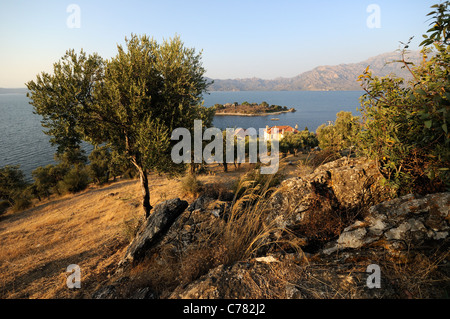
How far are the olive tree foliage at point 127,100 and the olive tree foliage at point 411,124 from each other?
7359mm

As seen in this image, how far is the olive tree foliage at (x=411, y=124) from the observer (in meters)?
3.52

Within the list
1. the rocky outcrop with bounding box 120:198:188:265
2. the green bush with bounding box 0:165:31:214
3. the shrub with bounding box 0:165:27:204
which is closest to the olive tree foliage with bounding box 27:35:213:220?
the rocky outcrop with bounding box 120:198:188:265

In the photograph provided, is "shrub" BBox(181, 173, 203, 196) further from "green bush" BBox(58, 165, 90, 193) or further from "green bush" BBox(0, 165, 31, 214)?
"green bush" BBox(0, 165, 31, 214)

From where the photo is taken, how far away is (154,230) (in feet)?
22.4

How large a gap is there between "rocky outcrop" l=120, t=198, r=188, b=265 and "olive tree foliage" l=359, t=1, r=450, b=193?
21.2 feet

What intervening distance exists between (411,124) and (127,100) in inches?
396

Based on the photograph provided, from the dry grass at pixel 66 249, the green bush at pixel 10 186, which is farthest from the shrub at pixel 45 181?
the dry grass at pixel 66 249

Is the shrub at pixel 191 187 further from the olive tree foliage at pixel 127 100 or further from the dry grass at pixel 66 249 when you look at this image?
the olive tree foliage at pixel 127 100

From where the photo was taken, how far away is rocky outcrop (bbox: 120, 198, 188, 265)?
6426 millimetres

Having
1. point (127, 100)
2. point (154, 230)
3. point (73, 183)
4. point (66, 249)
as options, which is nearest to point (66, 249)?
point (66, 249)
